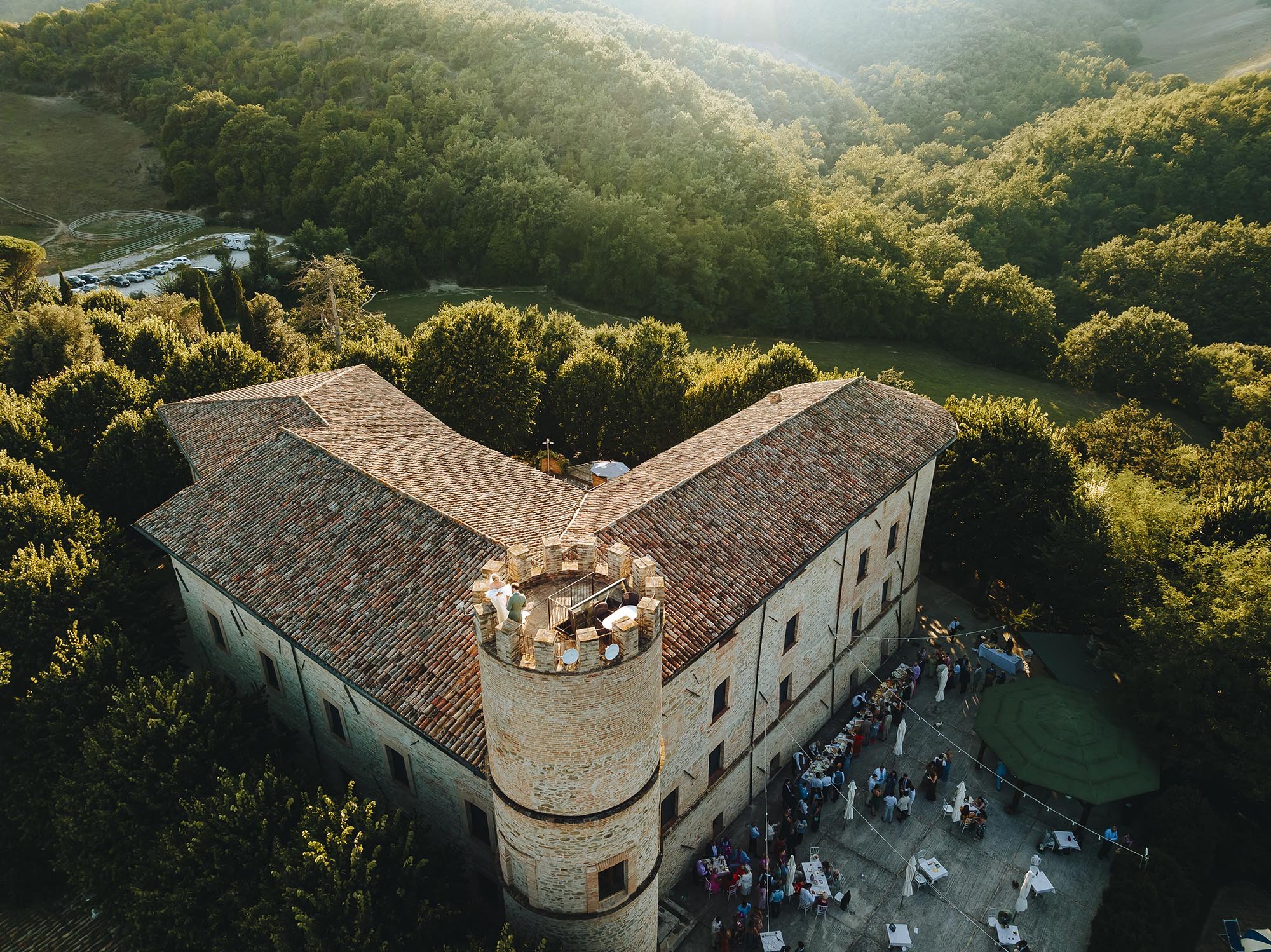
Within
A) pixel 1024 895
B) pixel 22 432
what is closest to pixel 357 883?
pixel 1024 895

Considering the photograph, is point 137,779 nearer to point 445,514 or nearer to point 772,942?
point 445,514

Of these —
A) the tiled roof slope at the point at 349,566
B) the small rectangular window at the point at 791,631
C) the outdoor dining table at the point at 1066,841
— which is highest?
the tiled roof slope at the point at 349,566

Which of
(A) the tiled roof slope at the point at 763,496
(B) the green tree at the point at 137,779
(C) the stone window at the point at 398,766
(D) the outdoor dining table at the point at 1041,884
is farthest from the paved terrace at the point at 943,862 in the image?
(B) the green tree at the point at 137,779

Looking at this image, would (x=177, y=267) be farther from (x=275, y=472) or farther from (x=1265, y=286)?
(x=1265, y=286)

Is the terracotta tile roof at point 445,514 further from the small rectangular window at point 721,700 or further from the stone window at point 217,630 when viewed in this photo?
the stone window at point 217,630

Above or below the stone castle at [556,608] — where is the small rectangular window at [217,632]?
below
